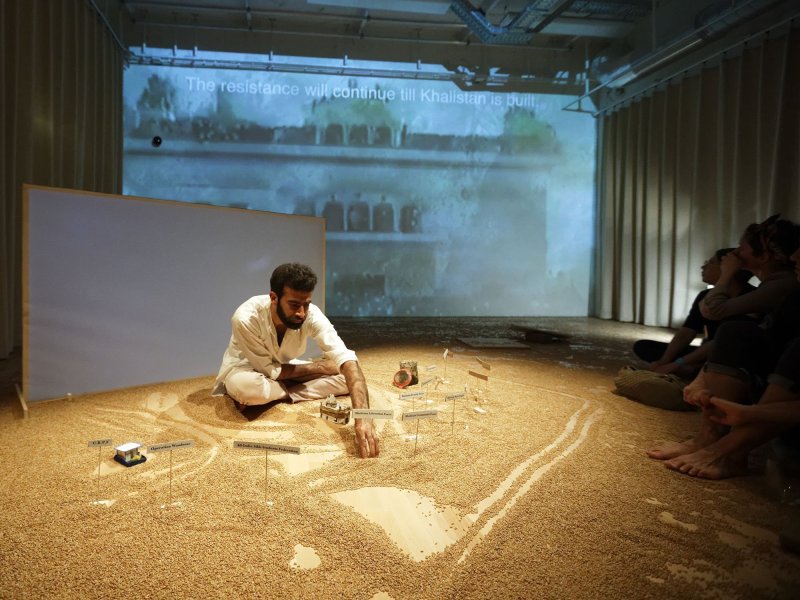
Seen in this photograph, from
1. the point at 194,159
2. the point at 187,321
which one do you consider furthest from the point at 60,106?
the point at 187,321

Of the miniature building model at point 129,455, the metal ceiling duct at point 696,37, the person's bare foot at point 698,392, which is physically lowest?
the miniature building model at point 129,455

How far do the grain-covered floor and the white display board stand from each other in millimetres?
296

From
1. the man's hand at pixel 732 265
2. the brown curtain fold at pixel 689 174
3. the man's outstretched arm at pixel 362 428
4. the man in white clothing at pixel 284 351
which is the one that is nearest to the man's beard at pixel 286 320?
the man in white clothing at pixel 284 351

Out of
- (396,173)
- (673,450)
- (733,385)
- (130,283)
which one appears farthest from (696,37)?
(130,283)

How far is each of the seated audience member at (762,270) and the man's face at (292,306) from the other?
1889 mm

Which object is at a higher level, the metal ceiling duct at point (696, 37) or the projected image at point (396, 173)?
the metal ceiling duct at point (696, 37)

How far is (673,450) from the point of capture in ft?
6.30

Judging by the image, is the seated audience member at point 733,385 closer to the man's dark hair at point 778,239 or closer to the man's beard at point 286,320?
the man's dark hair at point 778,239

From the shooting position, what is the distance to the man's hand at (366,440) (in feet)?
6.24

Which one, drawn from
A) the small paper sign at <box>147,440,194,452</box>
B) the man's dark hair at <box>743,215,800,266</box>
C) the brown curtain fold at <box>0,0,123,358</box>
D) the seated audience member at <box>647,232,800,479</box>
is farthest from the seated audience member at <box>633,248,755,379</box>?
the brown curtain fold at <box>0,0,123,358</box>

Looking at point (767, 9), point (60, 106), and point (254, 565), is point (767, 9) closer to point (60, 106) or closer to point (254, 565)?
point (254, 565)

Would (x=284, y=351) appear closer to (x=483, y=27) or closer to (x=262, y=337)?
(x=262, y=337)

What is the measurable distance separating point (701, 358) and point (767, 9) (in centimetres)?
423

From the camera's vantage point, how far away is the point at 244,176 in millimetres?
7090
